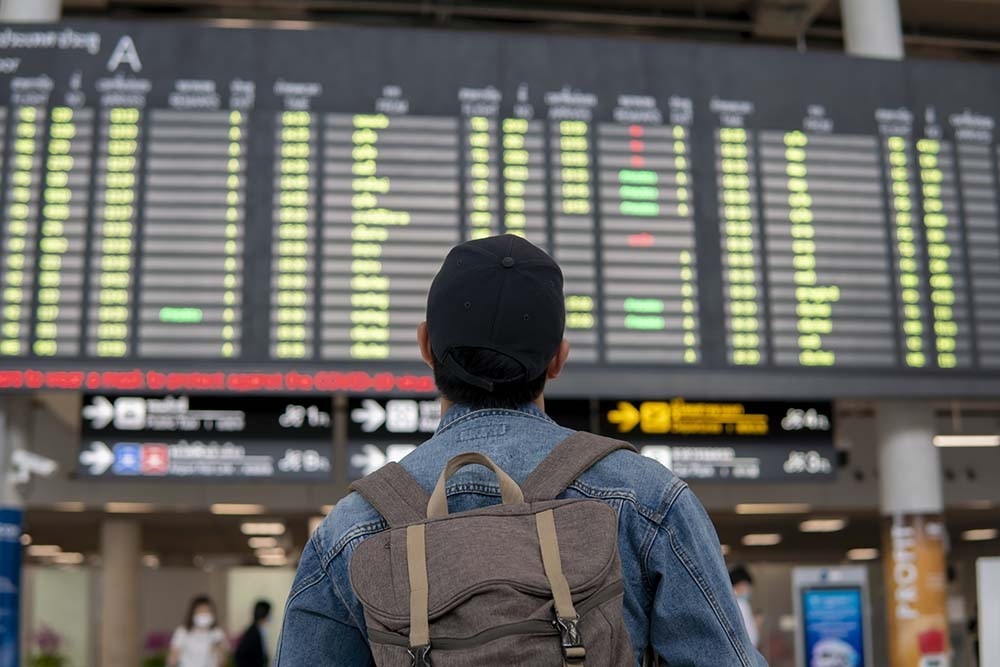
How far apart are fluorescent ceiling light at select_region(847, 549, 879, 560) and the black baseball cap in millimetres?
19371

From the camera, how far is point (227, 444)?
22.5 ft

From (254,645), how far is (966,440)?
688 centimetres

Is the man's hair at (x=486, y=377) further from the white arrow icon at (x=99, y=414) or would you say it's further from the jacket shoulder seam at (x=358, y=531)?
the white arrow icon at (x=99, y=414)

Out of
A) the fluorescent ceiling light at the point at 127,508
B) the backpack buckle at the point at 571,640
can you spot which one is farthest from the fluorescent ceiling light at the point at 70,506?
the backpack buckle at the point at 571,640

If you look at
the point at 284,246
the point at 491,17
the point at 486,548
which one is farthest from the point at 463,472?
the point at 491,17

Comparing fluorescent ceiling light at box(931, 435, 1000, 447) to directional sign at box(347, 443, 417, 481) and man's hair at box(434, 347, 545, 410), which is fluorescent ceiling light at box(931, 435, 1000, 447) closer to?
directional sign at box(347, 443, 417, 481)

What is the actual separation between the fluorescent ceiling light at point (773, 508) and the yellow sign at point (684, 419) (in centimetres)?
442

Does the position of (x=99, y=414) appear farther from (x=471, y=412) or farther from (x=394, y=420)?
(x=471, y=412)

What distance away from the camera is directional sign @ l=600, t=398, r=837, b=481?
7.29 m

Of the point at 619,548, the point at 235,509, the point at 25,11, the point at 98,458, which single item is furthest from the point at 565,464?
the point at 235,509

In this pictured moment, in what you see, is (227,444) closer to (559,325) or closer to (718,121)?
(718,121)

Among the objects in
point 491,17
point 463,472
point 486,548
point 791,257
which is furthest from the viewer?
point 491,17

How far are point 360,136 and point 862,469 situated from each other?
6953mm

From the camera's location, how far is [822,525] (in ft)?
52.4
